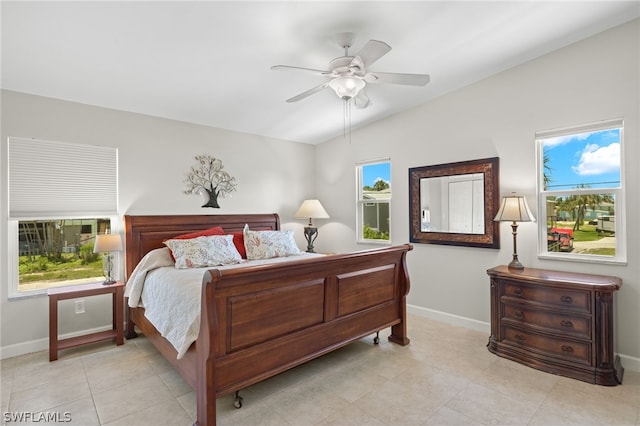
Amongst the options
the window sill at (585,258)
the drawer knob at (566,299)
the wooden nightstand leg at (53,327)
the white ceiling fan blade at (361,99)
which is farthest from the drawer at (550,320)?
the wooden nightstand leg at (53,327)

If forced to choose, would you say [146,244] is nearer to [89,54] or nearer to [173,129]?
[173,129]

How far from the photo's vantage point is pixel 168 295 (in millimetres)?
2615

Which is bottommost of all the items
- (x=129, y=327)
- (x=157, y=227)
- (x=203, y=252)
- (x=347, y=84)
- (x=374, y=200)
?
(x=129, y=327)

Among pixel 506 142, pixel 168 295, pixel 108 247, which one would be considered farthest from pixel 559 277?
pixel 108 247

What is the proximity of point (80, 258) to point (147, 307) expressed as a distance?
1.25 m

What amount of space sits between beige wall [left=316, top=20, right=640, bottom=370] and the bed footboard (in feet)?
3.45

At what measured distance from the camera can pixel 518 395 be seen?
7.88ft

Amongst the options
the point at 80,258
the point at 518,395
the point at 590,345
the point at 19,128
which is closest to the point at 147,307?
the point at 80,258

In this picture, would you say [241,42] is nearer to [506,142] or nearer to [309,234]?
[506,142]

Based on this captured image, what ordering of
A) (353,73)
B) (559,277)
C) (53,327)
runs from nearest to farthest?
(353,73), (559,277), (53,327)

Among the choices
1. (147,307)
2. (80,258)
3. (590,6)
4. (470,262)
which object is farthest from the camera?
(470,262)

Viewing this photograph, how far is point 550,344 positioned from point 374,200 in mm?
2735

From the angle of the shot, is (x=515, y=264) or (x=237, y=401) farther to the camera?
(x=515, y=264)

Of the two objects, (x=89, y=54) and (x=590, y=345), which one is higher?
(x=89, y=54)
